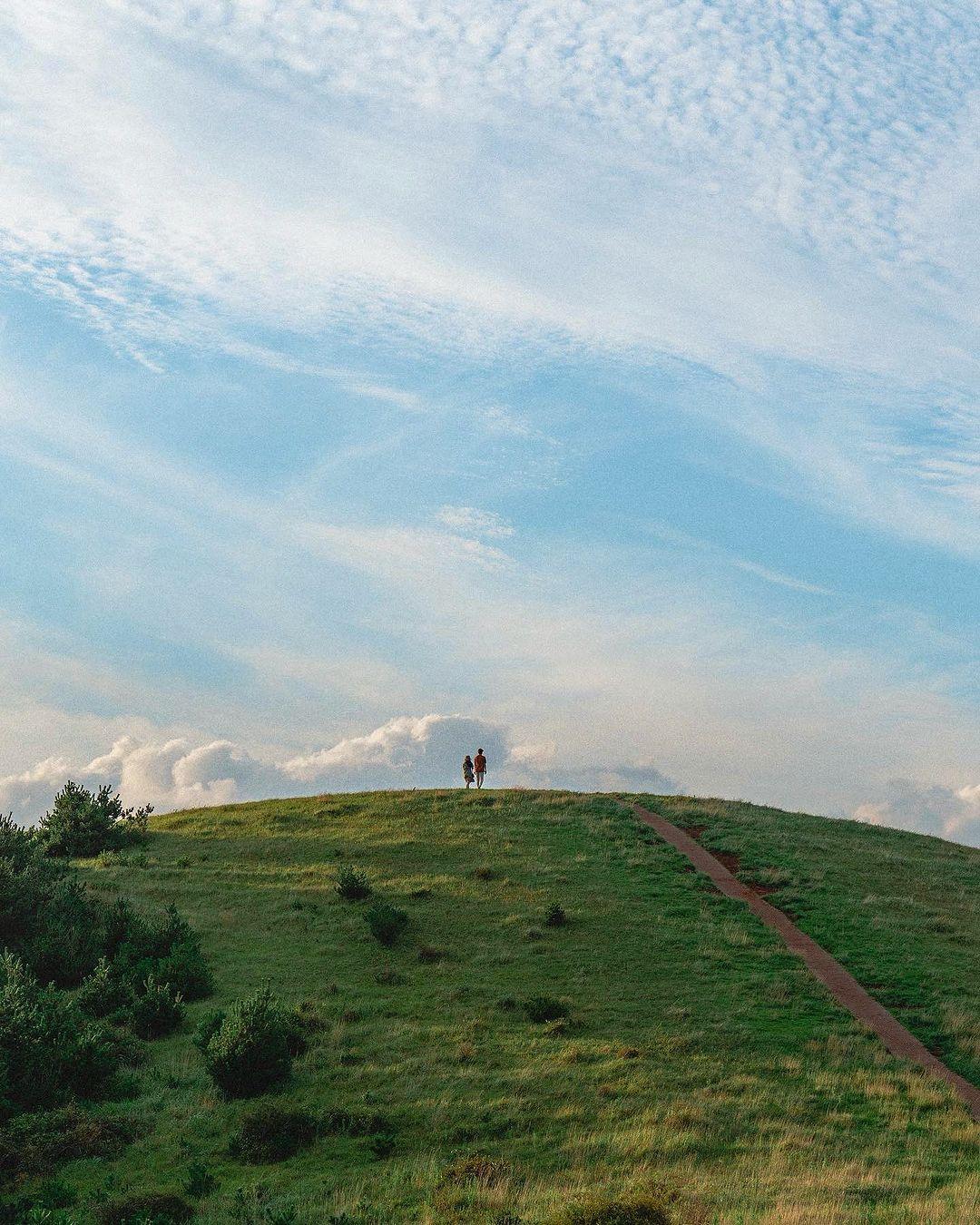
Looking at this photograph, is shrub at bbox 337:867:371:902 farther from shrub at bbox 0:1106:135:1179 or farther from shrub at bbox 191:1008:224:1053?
shrub at bbox 0:1106:135:1179

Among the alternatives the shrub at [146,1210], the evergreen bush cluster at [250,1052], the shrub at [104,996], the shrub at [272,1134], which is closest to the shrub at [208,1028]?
the evergreen bush cluster at [250,1052]

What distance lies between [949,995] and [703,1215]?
1752 cm

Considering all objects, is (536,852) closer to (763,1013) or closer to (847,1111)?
(763,1013)

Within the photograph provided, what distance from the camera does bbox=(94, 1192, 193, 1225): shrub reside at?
1447 cm

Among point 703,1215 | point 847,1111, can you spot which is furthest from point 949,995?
point 703,1215

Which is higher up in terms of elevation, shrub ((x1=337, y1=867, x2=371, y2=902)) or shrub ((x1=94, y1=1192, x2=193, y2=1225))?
shrub ((x1=337, y1=867, x2=371, y2=902))

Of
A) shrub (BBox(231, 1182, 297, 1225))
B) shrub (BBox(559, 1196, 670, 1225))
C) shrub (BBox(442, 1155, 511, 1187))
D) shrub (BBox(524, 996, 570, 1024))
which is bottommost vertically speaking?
shrub (BBox(231, 1182, 297, 1225))

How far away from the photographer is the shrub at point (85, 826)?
4372cm

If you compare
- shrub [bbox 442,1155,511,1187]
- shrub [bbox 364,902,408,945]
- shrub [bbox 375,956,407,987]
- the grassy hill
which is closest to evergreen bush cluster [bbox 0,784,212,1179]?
the grassy hill

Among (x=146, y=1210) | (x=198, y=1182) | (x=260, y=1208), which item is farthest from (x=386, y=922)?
(x=146, y=1210)

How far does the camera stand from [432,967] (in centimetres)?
2705

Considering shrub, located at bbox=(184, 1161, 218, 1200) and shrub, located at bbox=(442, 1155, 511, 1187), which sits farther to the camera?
shrub, located at bbox=(184, 1161, 218, 1200)

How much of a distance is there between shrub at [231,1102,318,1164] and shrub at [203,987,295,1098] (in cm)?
143

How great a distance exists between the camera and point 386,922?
29.4m
